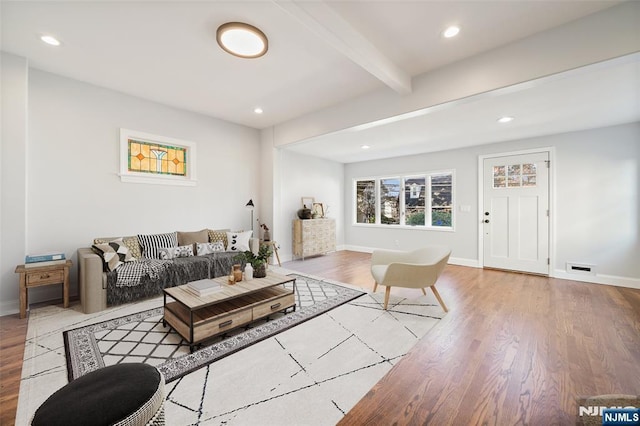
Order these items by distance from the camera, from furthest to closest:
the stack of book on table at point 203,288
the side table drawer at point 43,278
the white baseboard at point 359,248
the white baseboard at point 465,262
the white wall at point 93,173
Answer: the white baseboard at point 359,248, the white baseboard at point 465,262, the white wall at point 93,173, the side table drawer at point 43,278, the stack of book on table at point 203,288

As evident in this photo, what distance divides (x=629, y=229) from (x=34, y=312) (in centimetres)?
815

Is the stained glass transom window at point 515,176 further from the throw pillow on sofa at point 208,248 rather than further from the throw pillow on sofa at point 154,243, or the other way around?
the throw pillow on sofa at point 154,243

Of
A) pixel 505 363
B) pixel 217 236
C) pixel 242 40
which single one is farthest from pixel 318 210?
pixel 505 363

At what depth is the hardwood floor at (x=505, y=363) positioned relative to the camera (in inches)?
62.2

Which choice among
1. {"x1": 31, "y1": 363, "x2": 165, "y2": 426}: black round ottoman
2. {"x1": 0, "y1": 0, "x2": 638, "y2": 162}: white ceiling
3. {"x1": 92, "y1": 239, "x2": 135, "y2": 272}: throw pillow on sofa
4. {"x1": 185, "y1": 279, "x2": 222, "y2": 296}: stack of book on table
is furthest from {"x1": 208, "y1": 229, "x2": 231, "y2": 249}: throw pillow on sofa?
{"x1": 31, "y1": 363, "x2": 165, "y2": 426}: black round ottoman

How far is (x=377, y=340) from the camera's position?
238 cm

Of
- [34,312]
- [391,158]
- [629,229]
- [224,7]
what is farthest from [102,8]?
[629,229]

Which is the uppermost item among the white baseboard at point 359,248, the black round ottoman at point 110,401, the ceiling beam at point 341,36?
the ceiling beam at point 341,36

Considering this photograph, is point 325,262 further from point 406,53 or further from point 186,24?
point 186,24

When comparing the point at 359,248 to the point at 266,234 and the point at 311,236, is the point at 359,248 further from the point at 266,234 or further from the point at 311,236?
the point at 266,234

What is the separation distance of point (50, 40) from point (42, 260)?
2.35 meters

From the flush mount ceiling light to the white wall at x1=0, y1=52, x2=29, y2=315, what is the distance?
2.46 metres

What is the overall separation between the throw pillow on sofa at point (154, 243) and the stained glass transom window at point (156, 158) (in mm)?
1061

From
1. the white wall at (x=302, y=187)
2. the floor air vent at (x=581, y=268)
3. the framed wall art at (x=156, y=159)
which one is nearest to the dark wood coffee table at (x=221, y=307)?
the framed wall art at (x=156, y=159)
